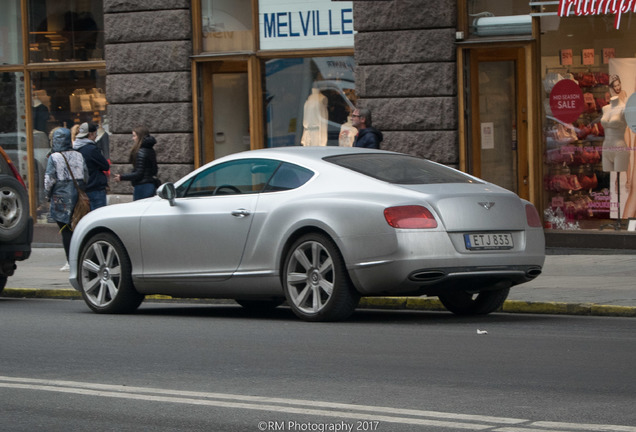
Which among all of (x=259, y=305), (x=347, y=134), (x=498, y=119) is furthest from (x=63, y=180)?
(x=498, y=119)

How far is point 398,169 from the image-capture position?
1064 centimetres

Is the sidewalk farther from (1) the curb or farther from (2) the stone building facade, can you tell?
(2) the stone building facade

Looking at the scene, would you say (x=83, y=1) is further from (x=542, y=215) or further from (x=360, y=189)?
(x=360, y=189)

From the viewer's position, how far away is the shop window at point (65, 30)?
2011cm

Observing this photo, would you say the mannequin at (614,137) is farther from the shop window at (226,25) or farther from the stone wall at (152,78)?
the stone wall at (152,78)

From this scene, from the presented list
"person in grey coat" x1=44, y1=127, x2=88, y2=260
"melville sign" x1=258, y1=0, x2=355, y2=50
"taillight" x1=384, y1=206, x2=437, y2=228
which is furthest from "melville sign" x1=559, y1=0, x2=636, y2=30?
"taillight" x1=384, y1=206, x2=437, y2=228

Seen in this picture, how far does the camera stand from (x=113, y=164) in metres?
19.6

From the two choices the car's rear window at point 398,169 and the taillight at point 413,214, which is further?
the car's rear window at point 398,169

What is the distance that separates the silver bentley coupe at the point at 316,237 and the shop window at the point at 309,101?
261 inches

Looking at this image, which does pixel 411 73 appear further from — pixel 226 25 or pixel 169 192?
pixel 169 192

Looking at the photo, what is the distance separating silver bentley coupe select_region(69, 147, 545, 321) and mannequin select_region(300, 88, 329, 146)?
6.77 metres

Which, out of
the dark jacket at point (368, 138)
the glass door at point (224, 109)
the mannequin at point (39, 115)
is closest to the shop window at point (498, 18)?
the dark jacket at point (368, 138)

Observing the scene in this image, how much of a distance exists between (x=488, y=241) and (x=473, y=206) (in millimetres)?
306

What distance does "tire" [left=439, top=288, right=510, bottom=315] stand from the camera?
11.0 meters
